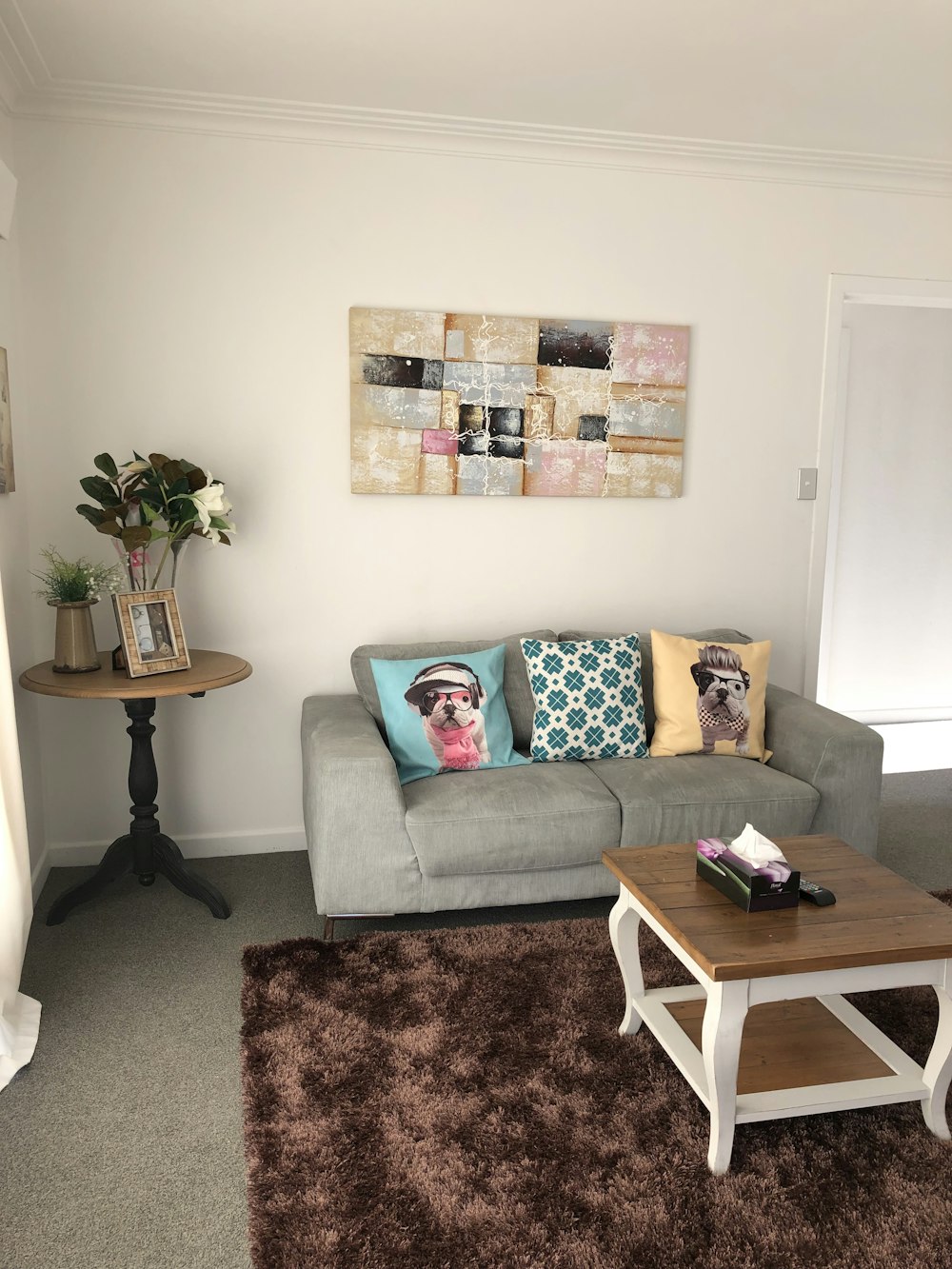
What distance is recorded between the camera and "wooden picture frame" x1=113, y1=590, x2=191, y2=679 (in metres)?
3.08

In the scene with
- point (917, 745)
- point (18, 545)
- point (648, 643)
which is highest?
point (18, 545)

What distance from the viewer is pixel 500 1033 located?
250 centimetres

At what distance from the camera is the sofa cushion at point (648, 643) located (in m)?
3.68

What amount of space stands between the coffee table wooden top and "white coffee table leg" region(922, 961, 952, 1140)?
16 centimetres

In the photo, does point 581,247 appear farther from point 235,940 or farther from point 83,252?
point 235,940

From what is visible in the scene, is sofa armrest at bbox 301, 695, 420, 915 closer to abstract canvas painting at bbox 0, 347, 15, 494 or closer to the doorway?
abstract canvas painting at bbox 0, 347, 15, 494

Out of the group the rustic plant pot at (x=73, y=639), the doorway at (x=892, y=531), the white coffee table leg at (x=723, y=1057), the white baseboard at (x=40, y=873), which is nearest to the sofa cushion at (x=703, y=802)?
the white coffee table leg at (x=723, y=1057)

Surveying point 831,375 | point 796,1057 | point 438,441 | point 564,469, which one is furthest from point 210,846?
point 831,375

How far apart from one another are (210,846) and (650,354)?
2.57 m

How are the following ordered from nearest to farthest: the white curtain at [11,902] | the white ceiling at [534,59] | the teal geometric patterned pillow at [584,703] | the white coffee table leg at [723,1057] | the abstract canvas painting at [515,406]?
the white coffee table leg at [723,1057] < the white curtain at [11,902] < the white ceiling at [534,59] < the teal geometric patterned pillow at [584,703] < the abstract canvas painting at [515,406]

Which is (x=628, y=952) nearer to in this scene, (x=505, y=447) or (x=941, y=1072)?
(x=941, y=1072)

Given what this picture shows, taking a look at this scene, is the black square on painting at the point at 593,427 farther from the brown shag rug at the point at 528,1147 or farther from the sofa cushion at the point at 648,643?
the brown shag rug at the point at 528,1147

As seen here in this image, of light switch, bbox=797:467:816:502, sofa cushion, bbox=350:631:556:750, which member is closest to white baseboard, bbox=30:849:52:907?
sofa cushion, bbox=350:631:556:750

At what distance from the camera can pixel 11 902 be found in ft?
8.10
